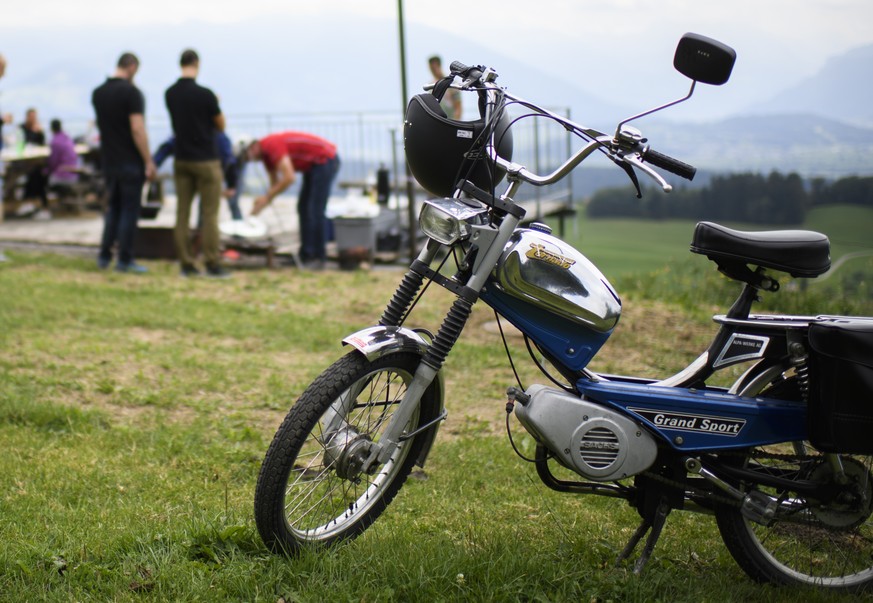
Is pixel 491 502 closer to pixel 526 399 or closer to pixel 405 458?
Result: pixel 405 458

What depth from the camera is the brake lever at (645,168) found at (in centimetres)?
245

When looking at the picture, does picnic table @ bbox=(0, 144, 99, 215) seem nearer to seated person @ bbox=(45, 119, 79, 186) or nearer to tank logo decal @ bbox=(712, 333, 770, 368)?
seated person @ bbox=(45, 119, 79, 186)

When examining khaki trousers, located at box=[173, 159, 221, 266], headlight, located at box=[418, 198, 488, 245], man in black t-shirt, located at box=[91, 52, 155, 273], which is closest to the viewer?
headlight, located at box=[418, 198, 488, 245]

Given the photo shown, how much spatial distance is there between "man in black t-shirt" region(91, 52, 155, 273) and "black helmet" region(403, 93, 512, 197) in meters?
6.91

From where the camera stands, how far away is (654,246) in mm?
12078

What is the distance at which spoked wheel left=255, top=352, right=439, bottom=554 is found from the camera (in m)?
2.74

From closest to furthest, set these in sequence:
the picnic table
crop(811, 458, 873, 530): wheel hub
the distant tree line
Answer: crop(811, 458, 873, 530): wheel hub → the distant tree line → the picnic table

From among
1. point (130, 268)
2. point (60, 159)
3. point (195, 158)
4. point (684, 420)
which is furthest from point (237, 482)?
point (60, 159)

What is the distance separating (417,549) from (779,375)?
→ 130 centimetres

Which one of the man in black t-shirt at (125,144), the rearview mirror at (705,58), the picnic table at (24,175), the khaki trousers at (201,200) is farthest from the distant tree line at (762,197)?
the picnic table at (24,175)

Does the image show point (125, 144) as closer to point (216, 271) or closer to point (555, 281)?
point (216, 271)

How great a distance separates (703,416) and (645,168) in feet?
2.76

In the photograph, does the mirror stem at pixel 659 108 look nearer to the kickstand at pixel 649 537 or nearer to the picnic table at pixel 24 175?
the kickstand at pixel 649 537

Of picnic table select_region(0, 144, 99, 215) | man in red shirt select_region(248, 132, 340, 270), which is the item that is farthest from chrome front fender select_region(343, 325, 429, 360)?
picnic table select_region(0, 144, 99, 215)
